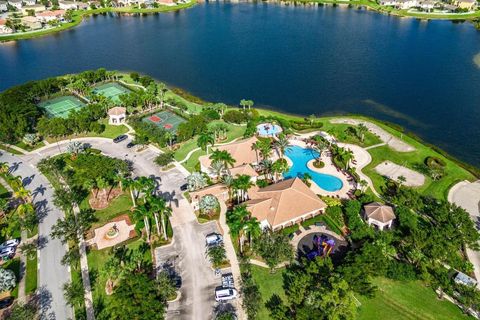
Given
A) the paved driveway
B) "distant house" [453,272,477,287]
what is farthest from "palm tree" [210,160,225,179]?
"distant house" [453,272,477,287]

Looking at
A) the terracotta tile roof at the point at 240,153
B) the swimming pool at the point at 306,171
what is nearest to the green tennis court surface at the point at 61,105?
the terracotta tile roof at the point at 240,153

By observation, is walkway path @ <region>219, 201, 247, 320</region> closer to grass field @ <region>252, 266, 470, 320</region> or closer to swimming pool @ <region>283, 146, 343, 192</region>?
grass field @ <region>252, 266, 470, 320</region>

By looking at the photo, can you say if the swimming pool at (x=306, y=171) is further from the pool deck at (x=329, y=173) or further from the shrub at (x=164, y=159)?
the shrub at (x=164, y=159)

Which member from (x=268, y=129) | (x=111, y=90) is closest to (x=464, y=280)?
(x=268, y=129)

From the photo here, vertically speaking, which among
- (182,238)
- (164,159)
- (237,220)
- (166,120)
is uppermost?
(237,220)

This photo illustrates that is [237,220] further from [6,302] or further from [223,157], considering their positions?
[6,302]

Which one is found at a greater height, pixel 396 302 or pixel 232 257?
pixel 232 257
